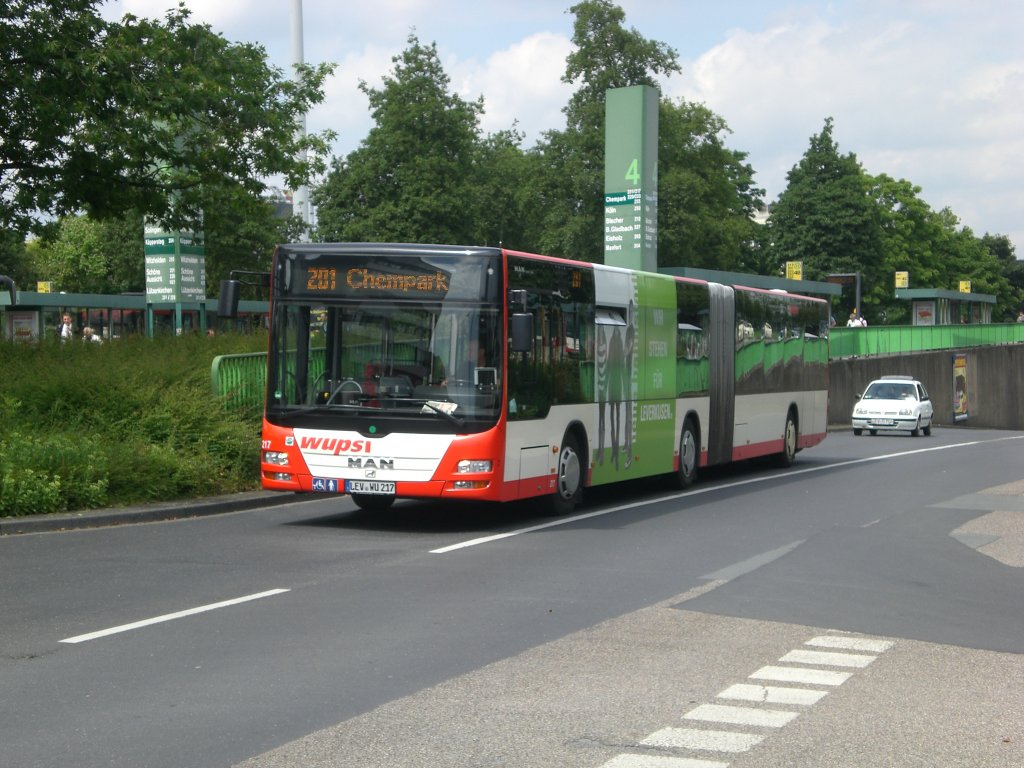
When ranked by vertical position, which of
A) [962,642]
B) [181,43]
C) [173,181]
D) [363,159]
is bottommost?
[962,642]

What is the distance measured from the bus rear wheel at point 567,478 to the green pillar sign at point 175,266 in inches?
443

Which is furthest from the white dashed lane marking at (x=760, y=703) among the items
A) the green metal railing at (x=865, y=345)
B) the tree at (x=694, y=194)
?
the tree at (x=694, y=194)

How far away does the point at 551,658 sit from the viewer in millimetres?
7988

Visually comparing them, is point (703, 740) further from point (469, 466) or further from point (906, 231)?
point (906, 231)

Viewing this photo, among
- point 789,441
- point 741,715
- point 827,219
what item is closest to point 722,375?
point 789,441

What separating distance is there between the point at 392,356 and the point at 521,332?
134 cm

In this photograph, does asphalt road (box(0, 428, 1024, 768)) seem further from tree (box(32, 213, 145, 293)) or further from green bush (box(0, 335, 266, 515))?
tree (box(32, 213, 145, 293))

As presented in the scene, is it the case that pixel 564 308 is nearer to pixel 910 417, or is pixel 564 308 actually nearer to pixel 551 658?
pixel 551 658

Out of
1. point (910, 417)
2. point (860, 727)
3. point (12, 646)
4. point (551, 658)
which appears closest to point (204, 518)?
point (12, 646)

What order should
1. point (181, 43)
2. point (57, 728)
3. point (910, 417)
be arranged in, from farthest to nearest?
point (910, 417) < point (181, 43) < point (57, 728)

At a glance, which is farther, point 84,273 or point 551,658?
point 84,273

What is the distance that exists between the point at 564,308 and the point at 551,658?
829cm

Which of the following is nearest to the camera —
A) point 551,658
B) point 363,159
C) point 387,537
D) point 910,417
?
point 551,658

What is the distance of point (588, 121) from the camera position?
65.7 metres
